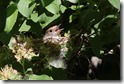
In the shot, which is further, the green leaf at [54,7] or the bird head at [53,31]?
the bird head at [53,31]

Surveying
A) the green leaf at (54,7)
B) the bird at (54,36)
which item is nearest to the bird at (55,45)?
the bird at (54,36)

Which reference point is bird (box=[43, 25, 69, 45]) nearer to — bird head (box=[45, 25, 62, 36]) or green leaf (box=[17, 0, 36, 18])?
bird head (box=[45, 25, 62, 36])

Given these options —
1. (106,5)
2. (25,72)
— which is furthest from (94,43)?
(25,72)

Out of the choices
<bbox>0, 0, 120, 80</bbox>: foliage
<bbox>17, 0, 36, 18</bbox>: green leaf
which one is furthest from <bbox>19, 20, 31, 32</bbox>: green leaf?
<bbox>17, 0, 36, 18</bbox>: green leaf

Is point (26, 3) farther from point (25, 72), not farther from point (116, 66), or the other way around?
point (116, 66)

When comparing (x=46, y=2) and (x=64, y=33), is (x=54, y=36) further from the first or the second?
(x=46, y=2)

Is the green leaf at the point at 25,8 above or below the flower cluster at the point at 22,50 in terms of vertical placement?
above

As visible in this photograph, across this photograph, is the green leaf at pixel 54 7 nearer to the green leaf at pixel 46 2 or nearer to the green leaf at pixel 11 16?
the green leaf at pixel 46 2
